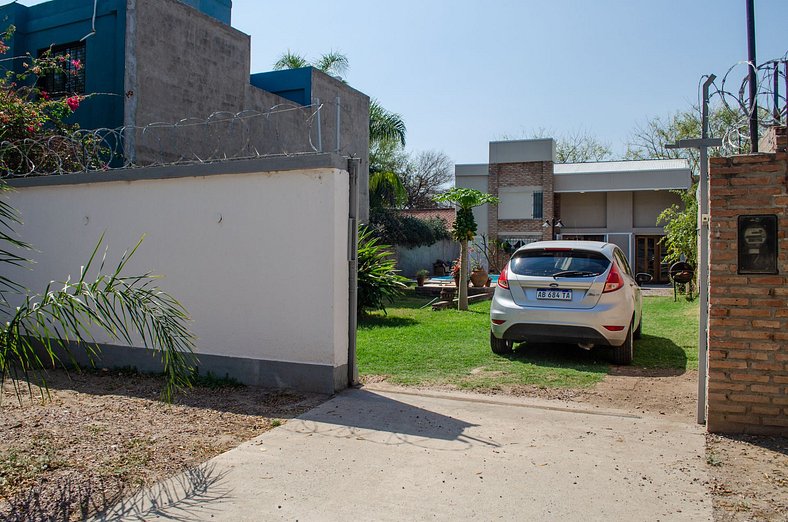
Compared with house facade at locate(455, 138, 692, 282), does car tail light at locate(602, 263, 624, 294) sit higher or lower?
lower

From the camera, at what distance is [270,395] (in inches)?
257

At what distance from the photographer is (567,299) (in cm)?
784

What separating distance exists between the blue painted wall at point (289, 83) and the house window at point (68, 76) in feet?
17.6

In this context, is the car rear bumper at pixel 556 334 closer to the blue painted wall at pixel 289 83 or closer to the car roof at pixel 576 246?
the car roof at pixel 576 246

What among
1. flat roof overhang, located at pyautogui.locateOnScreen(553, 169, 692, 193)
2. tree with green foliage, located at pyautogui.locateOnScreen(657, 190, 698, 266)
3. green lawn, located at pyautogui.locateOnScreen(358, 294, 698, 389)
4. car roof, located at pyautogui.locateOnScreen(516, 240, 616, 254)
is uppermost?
flat roof overhang, located at pyautogui.locateOnScreen(553, 169, 692, 193)

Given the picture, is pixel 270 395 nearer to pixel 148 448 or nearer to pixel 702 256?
pixel 148 448

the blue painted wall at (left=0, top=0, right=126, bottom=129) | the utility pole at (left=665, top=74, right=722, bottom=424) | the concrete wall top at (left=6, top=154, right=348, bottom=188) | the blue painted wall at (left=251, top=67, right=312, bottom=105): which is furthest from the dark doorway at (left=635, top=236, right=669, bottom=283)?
the concrete wall top at (left=6, top=154, right=348, bottom=188)

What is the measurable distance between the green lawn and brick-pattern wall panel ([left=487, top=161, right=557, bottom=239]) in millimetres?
19454

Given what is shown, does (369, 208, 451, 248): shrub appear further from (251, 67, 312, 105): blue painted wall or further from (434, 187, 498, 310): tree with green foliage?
(434, 187, 498, 310): tree with green foliage

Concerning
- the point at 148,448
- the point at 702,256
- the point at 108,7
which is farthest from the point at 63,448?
the point at 108,7

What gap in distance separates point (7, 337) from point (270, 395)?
9.60 feet

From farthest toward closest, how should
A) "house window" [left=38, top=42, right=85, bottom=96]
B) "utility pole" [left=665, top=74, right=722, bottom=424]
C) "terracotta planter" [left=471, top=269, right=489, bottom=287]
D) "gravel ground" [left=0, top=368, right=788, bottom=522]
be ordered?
"terracotta planter" [left=471, top=269, right=489, bottom=287] < "house window" [left=38, top=42, right=85, bottom=96] < "utility pole" [left=665, top=74, right=722, bottom=424] < "gravel ground" [left=0, top=368, right=788, bottom=522]

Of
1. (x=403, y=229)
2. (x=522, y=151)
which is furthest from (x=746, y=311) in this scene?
(x=522, y=151)

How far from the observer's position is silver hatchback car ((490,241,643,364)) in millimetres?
7703
